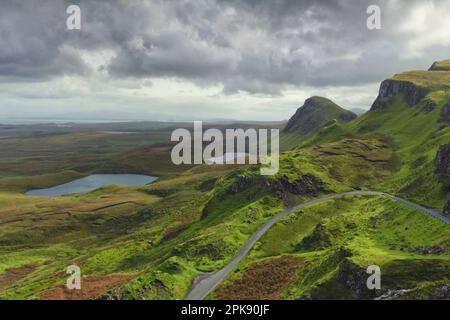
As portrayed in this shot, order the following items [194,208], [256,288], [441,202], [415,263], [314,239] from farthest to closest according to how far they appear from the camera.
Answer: [194,208] < [441,202] < [314,239] < [256,288] < [415,263]

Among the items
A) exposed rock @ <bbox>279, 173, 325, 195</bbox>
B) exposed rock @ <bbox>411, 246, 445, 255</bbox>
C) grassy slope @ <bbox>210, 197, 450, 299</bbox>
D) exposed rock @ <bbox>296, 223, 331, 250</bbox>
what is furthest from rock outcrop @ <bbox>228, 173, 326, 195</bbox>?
exposed rock @ <bbox>411, 246, 445, 255</bbox>

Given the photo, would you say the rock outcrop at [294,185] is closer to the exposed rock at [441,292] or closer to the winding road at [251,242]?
the winding road at [251,242]

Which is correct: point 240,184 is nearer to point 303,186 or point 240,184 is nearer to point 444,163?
point 303,186

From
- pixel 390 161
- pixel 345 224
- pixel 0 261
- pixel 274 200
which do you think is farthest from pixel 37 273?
pixel 390 161

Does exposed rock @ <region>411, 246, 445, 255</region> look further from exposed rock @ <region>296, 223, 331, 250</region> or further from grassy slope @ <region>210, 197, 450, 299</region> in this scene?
exposed rock @ <region>296, 223, 331, 250</region>

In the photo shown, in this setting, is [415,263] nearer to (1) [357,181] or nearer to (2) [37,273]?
(1) [357,181]

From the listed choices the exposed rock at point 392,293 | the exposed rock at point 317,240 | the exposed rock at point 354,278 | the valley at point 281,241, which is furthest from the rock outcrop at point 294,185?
the exposed rock at point 392,293

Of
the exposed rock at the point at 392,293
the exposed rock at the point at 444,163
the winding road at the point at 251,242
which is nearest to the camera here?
the exposed rock at the point at 392,293

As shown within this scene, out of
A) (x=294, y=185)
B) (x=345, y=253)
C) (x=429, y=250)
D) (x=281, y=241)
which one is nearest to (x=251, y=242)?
(x=281, y=241)
